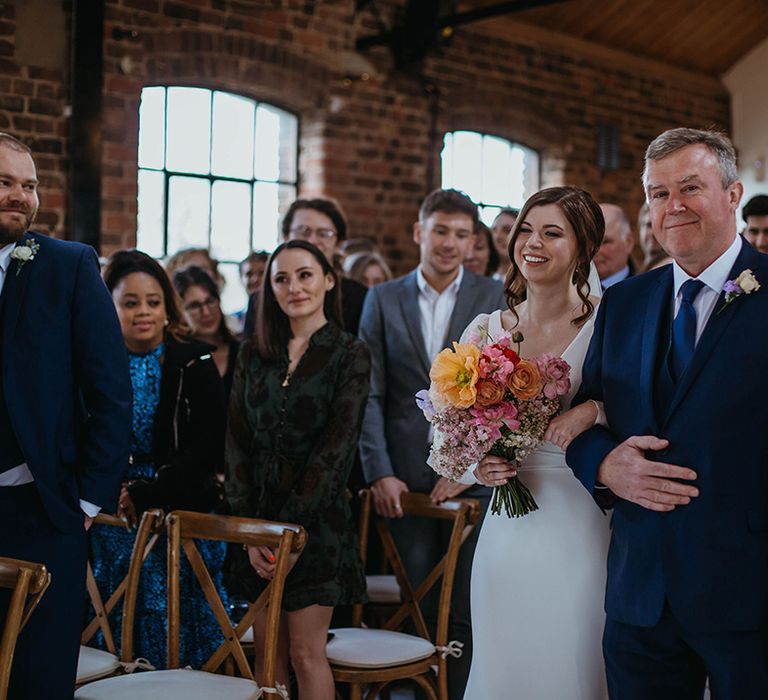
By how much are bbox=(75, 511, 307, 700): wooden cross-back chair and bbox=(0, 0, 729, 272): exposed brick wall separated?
362cm

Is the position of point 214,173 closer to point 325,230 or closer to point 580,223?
point 325,230

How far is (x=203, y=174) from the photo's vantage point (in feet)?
24.0

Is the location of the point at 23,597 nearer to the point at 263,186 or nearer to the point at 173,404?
the point at 173,404

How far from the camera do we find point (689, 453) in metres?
2.16

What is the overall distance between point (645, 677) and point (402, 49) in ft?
20.8

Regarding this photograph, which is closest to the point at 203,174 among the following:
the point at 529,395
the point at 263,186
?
the point at 263,186

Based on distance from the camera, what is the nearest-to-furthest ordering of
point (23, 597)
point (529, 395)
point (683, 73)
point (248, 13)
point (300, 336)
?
point (23, 597), point (529, 395), point (300, 336), point (248, 13), point (683, 73)

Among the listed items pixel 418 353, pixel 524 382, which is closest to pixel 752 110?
pixel 418 353

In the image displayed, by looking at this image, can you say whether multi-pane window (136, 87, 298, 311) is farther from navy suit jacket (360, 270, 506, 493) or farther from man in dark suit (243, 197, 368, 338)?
navy suit jacket (360, 270, 506, 493)

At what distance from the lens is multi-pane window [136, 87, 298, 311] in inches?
275

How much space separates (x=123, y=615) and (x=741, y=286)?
2103 mm

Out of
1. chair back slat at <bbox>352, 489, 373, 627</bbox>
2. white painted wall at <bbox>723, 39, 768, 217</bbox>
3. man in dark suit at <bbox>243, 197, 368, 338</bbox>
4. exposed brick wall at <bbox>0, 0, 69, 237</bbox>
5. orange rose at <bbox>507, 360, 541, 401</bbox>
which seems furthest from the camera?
white painted wall at <bbox>723, 39, 768, 217</bbox>

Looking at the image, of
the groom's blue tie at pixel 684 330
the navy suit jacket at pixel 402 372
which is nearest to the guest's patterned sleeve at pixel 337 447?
the navy suit jacket at pixel 402 372

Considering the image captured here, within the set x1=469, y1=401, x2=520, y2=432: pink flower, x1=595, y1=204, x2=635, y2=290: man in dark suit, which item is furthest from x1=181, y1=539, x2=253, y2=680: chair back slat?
x1=595, y1=204, x2=635, y2=290: man in dark suit
